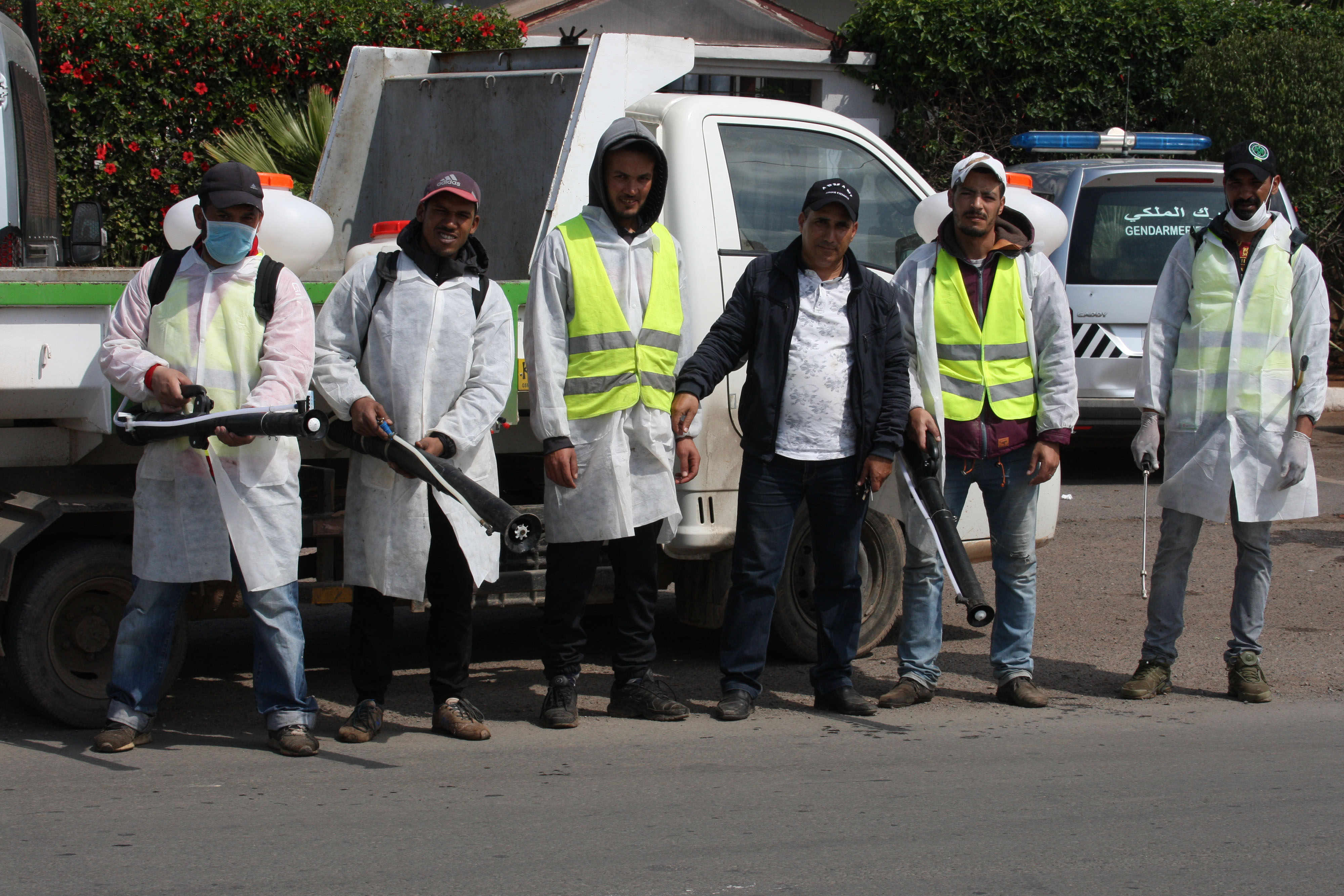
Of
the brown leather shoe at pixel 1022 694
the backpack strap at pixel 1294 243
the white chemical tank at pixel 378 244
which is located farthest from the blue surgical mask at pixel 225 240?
the backpack strap at pixel 1294 243

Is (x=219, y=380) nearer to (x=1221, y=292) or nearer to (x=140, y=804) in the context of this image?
(x=140, y=804)

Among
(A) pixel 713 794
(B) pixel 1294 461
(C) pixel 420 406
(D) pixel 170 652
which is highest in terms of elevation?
(C) pixel 420 406

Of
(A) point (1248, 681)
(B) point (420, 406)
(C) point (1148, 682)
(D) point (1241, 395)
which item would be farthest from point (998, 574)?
(B) point (420, 406)

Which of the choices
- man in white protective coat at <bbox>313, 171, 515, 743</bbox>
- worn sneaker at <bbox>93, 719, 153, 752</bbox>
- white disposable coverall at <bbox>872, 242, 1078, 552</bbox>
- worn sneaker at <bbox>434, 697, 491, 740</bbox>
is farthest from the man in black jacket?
worn sneaker at <bbox>93, 719, 153, 752</bbox>

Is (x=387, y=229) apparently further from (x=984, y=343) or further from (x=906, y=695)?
(x=906, y=695)

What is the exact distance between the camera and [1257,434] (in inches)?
212

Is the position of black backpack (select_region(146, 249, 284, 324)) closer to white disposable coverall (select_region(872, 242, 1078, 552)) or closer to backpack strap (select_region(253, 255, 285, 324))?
backpack strap (select_region(253, 255, 285, 324))

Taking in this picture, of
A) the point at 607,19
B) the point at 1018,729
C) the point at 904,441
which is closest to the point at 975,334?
the point at 904,441

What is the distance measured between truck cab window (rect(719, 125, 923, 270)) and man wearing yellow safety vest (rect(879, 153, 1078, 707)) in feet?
1.94

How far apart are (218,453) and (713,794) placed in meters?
1.84

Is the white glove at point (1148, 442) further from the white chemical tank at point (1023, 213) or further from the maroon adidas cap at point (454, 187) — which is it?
the maroon adidas cap at point (454, 187)

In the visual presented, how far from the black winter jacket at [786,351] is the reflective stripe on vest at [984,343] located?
228mm

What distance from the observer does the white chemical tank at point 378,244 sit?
554cm

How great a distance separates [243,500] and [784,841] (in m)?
1.96
